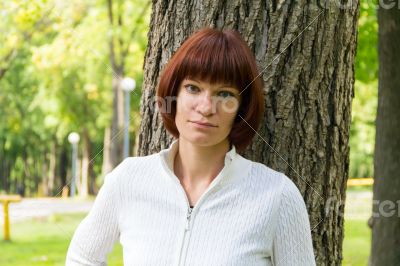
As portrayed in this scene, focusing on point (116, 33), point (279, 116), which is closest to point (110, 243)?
point (279, 116)

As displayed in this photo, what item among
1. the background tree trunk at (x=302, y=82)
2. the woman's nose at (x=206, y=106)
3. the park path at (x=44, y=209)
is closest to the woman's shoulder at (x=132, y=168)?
the woman's nose at (x=206, y=106)

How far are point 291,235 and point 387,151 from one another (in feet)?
13.6

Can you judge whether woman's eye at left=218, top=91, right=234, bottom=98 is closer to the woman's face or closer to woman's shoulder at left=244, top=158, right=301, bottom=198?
the woman's face

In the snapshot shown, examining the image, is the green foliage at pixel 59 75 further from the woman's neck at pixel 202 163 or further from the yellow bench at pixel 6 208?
the woman's neck at pixel 202 163

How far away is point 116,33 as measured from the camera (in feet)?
59.0

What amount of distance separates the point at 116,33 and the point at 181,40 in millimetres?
15328

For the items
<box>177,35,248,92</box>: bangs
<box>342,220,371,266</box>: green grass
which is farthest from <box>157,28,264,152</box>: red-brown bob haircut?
<box>342,220,371,266</box>: green grass

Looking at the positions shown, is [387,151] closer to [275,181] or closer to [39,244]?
[275,181]

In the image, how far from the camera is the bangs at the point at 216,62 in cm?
214

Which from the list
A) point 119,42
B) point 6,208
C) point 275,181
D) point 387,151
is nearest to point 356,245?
point 6,208

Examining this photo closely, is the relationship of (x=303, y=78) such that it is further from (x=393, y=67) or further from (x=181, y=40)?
(x=393, y=67)

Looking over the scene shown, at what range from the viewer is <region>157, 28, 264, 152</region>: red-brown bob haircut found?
2.14 metres

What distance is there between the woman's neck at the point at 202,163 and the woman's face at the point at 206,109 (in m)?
0.05

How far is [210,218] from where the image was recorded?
2.19 metres
